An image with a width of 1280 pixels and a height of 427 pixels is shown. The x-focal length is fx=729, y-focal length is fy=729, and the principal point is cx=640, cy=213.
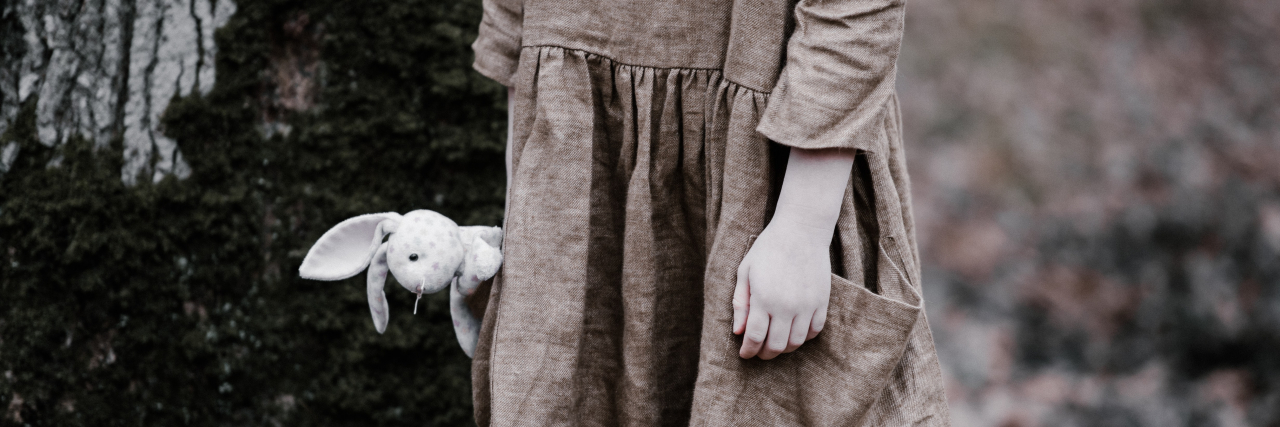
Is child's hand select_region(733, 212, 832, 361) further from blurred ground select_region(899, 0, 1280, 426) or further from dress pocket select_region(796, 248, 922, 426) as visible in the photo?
blurred ground select_region(899, 0, 1280, 426)

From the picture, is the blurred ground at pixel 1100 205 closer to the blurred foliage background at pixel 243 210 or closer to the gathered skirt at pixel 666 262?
the gathered skirt at pixel 666 262

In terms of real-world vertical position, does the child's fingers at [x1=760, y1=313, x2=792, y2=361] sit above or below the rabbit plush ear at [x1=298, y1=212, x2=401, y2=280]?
above

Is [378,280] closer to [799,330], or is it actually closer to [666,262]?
[666,262]

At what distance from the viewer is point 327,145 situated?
51.8 inches

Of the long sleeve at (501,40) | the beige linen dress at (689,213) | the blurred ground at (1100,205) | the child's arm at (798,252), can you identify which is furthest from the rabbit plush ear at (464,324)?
the blurred ground at (1100,205)

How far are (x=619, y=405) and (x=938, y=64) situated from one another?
3712 mm

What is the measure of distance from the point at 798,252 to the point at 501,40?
0.54m

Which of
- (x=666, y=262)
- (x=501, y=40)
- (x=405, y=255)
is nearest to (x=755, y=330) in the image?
(x=666, y=262)

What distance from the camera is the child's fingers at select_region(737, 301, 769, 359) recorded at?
81cm

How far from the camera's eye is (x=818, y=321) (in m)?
0.83

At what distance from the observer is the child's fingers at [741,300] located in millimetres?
830

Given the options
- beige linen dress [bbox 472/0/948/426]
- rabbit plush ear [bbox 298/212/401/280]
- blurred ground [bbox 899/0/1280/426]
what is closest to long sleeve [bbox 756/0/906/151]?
beige linen dress [bbox 472/0/948/426]

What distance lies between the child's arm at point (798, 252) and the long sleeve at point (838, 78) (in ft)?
0.09

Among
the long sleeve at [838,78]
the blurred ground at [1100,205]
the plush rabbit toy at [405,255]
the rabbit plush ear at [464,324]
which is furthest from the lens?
the blurred ground at [1100,205]
